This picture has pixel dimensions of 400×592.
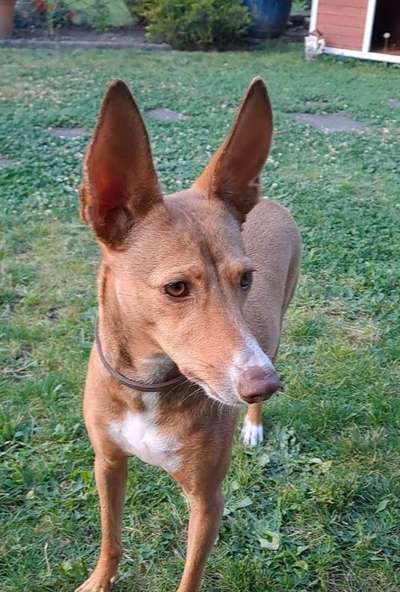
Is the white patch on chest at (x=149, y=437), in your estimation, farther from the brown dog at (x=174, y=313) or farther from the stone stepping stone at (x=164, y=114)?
the stone stepping stone at (x=164, y=114)

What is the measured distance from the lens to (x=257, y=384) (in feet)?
6.59

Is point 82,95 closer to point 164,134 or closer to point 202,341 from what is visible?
point 164,134

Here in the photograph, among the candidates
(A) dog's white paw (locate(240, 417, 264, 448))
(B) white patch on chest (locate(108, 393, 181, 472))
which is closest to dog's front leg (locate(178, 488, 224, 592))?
(B) white patch on chest (locate(108, 393, 181, 472))

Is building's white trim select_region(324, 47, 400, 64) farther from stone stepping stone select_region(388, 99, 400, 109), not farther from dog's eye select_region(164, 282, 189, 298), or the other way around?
dog's eye select_region(164, 282, 189, 298)

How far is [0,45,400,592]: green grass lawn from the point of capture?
327 cm

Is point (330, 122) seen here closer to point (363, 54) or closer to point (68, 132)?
point (68, 132)

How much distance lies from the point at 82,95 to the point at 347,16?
6.41 metres

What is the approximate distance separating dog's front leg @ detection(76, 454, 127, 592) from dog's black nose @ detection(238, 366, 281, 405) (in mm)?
1097

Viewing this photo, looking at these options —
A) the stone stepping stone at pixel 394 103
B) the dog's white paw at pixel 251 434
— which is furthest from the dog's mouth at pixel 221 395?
the stone stepping stone at pixel 394 103

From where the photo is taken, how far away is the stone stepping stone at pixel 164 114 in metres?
9.30

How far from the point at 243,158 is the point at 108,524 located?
1622mm

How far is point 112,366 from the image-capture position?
261 cm

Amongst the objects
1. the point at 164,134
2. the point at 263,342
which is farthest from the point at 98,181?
the point at 164,134

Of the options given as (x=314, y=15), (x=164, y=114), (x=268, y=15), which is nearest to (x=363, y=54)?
(x=314, y=15)
